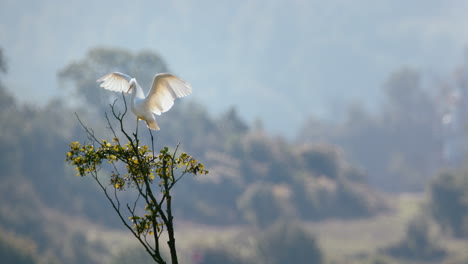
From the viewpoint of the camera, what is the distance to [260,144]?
1394 inches

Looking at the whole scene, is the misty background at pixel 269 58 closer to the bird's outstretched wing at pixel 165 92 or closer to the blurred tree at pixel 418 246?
the blurred tree at pixel 418 246

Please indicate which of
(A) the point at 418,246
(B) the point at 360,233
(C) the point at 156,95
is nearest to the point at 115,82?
(C) the point at 156,95

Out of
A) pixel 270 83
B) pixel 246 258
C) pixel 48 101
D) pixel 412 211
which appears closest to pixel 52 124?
pixel 48 101

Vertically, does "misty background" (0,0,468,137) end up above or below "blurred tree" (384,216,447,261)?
above

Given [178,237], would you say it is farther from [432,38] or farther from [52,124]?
[432,38]

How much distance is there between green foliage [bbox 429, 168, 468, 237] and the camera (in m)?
28.7

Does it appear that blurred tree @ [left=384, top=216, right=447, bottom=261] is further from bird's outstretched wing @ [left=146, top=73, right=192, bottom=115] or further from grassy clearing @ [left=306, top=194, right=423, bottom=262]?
bird's outstretched wing @ [left=146, top=73, right=192, bottom=115]

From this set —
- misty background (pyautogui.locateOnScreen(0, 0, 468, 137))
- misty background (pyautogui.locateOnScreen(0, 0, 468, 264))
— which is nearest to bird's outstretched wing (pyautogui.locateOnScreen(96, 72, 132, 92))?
misty background (pyautogui.locateOnScreen(0, 0, 468, 264))

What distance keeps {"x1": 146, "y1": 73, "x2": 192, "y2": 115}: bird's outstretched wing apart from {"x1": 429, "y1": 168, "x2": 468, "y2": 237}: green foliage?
27112mm

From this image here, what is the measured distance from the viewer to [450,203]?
1164 inches

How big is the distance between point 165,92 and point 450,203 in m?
28.1

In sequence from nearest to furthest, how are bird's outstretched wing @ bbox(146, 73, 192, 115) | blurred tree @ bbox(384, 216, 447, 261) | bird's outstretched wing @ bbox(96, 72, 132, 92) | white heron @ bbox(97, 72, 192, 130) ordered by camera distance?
1. white heron @ bbox(97, 72, 192, 130)
2. bird's outstretched wing @ bbox(146, 73, 192, 115)
3. bird's outstretched wing @ bbox(96, 72, 132, 92)
4. blurred tree @ bbox(384, 216, 447, 261)

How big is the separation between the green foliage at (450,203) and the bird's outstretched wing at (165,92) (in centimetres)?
2711

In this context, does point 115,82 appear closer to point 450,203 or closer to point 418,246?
point 418,246
